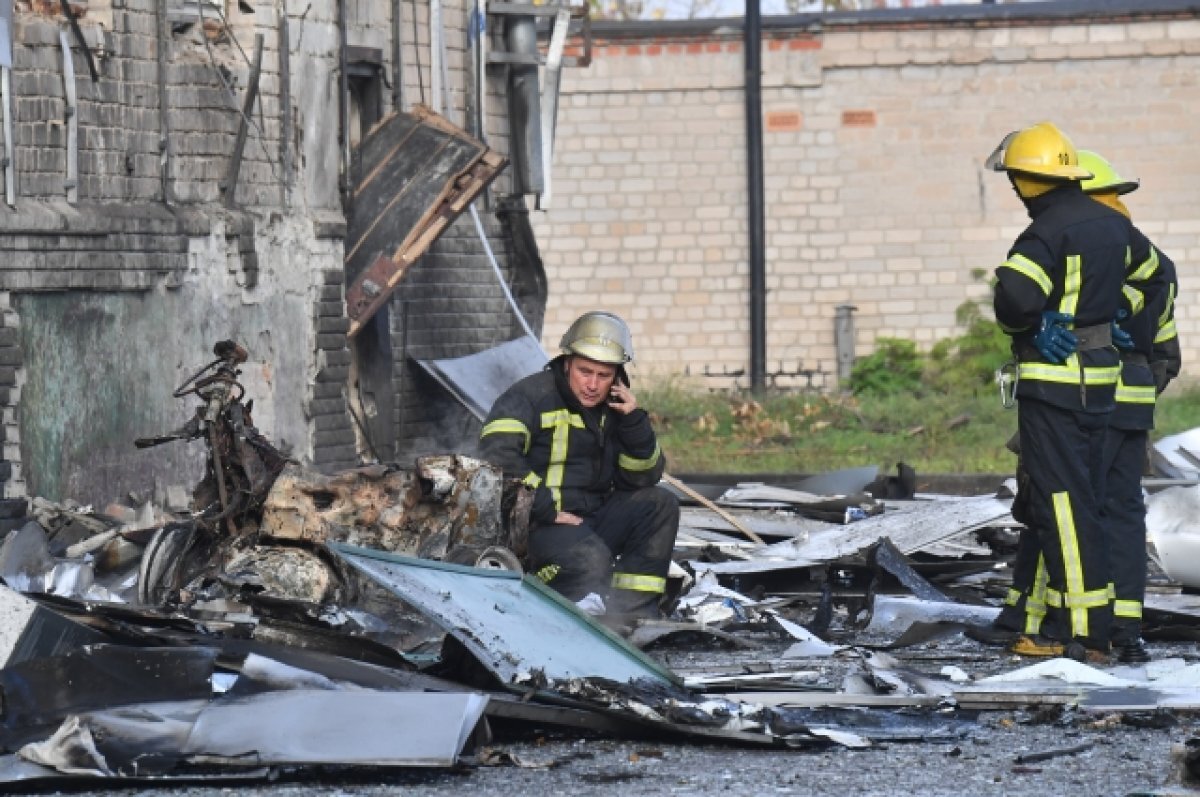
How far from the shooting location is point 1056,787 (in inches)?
220

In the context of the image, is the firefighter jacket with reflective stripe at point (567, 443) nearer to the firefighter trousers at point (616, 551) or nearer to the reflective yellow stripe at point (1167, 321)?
the firefighter trousers at point (616, 551)

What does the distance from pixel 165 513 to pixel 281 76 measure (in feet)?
10.3

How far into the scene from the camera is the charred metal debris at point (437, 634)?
18.5ft

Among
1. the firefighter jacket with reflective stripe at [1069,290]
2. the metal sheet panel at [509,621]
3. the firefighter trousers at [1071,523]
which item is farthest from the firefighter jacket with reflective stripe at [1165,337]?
the metal sheet panel at [509,621]

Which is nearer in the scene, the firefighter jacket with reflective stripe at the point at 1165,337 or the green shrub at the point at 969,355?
the firefighter jacket with reflective stripe at the point at 1165,337

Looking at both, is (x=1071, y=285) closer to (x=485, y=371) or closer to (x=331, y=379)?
(x=331, y=379)

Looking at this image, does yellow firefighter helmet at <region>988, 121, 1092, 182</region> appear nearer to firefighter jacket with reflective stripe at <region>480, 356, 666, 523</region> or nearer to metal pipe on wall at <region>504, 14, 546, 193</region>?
firefighter jacket with reflective stripe at <region>480, 356, 666, 523</region>

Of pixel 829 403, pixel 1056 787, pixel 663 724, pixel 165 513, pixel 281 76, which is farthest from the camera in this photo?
pixel 829 403

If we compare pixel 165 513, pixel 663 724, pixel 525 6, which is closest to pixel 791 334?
pixel 525 6

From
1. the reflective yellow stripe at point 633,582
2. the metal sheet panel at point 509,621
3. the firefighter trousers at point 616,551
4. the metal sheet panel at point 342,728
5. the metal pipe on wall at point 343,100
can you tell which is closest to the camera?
the metal sheet panel at point 342,728

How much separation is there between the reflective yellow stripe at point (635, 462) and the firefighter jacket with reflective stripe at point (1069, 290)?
1.55 m

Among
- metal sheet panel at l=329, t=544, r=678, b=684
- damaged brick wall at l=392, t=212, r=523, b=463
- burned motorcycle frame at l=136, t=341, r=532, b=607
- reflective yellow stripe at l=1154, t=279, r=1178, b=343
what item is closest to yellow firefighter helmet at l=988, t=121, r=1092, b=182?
reflective yellow stripe at l=1154, t=279, r=1178, b=343

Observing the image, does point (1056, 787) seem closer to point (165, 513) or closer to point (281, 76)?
Result: point (165, 513)

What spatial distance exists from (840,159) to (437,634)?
14.5 metres
